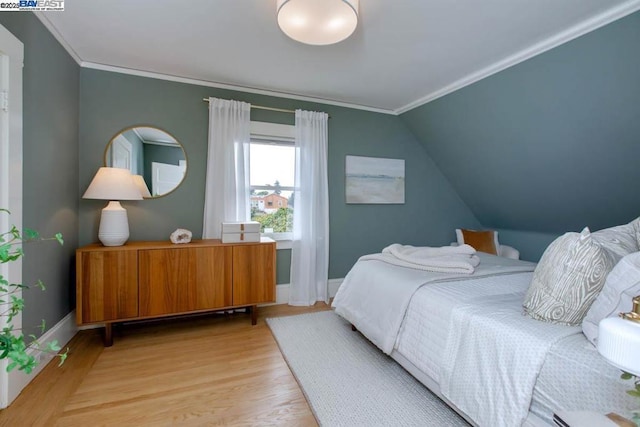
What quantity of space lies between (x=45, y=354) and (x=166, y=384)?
979 millimetres

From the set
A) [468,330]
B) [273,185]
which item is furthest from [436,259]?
[273,185]

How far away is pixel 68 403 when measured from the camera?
5.75 ft

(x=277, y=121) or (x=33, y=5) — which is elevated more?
(x=33, y=5)

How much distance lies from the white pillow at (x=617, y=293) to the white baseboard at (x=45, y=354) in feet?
7.70

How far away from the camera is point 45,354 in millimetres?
2156

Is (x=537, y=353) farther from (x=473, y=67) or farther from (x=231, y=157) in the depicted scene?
(x=231, y=157)

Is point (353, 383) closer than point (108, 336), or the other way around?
point (353, 383)

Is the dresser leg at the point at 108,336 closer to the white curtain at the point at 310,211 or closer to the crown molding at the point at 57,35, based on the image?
the white curtain at the point at 310,211

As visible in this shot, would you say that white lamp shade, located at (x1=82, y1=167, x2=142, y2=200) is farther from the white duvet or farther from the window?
the white duvet

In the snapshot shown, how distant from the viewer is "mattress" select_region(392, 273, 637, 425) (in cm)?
104

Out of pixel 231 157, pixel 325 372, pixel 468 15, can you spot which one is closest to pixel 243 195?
pixel 231 157

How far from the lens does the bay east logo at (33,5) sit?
1.71 meters

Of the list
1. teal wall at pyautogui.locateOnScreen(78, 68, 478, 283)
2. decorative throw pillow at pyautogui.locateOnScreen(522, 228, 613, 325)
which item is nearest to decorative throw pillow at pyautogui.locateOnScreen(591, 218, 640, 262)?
decorative throw pillow at pyautogui.locateOnScreen(522, 228, 613, 325)

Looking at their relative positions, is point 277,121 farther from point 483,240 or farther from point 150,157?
point 483,240
